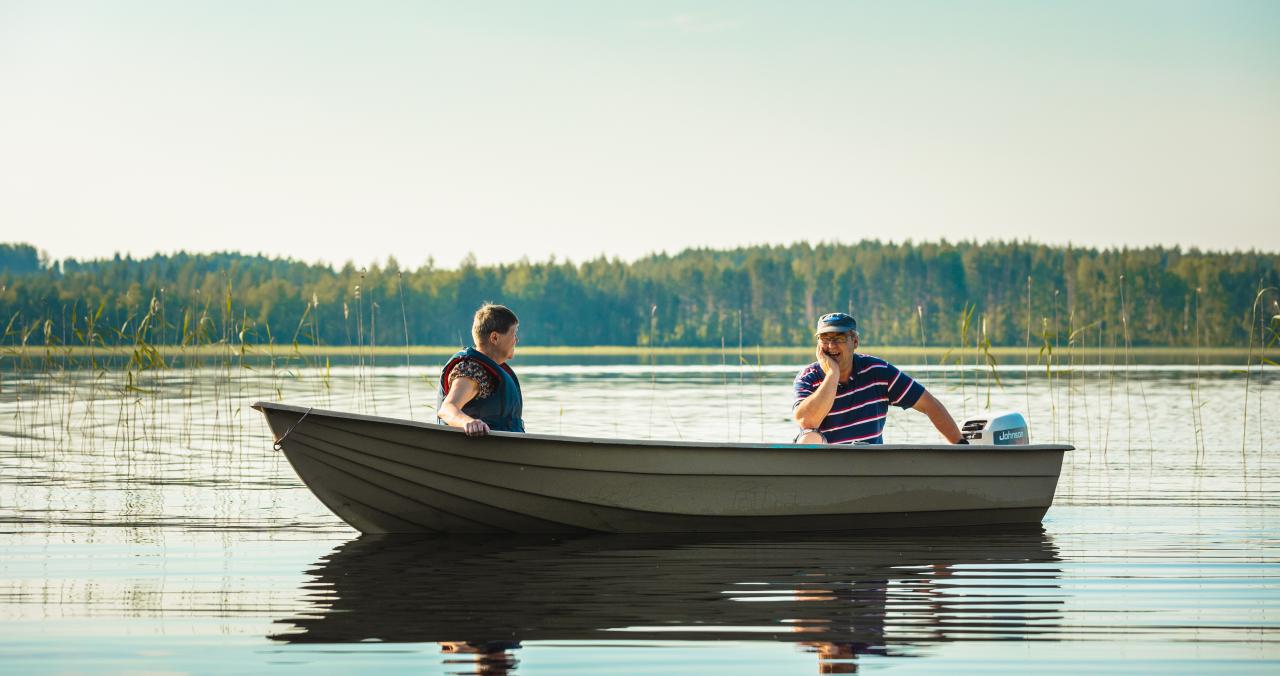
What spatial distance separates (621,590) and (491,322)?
65.0 inches

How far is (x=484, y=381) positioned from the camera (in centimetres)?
696

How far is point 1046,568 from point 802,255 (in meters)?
140

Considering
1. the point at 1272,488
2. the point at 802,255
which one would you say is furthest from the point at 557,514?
the point at 802,255

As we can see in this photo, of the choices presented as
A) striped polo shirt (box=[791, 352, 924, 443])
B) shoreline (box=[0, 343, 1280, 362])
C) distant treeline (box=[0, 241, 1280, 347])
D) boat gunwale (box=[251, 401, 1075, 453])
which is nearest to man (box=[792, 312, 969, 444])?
striped polo shirt (box=[791, 352, 924, 443])

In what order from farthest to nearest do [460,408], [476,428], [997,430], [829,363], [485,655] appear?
[997,430]
[829,363]
[460,408]
[476,428]
[485,655]

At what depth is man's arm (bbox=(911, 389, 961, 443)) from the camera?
24.5ft

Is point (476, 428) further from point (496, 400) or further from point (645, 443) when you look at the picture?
point (645, 443)

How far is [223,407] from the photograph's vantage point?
69.3ft

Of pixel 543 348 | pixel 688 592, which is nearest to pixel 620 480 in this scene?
pixel 688 592

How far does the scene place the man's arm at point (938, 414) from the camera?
746 centimetres

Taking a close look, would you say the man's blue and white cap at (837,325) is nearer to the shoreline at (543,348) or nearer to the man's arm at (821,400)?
the man's arm at (821,400)

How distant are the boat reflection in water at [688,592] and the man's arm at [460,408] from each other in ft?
2.30

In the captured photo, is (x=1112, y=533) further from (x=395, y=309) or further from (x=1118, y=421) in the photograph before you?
(x=395, y=309)

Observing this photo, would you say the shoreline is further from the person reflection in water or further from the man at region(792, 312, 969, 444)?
the person reflection in water
